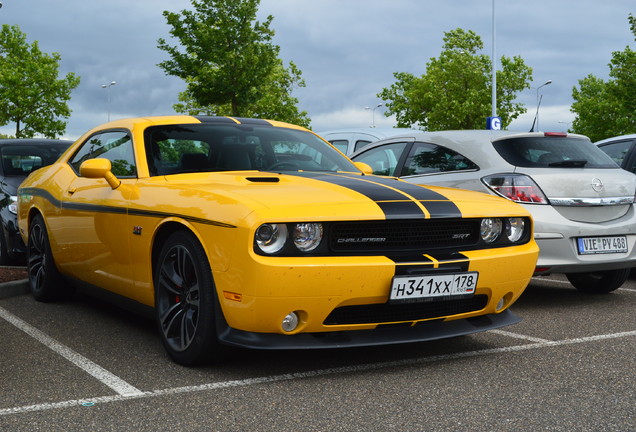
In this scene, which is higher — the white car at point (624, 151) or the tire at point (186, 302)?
the white car at point (624, 151)

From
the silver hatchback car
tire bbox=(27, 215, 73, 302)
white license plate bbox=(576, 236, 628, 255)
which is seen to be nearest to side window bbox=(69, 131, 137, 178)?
tire bbox=(27, 215, 73, 302)

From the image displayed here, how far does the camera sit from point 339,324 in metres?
4.12

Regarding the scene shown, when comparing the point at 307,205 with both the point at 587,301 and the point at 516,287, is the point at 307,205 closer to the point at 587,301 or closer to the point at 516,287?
the point at 516,287

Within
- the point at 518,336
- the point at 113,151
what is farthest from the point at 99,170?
the point at 518,336

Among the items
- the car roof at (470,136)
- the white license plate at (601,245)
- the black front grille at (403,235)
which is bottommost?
the white license plate at (601,245)

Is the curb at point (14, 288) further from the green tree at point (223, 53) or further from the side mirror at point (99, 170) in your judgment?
the green tree at point (223, 53)

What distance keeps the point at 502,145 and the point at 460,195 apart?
2.16 meters

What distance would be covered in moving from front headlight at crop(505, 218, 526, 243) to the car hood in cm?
6

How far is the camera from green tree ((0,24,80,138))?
138ft

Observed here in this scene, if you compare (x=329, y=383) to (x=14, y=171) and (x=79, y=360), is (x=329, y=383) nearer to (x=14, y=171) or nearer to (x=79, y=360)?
(x=79, y=360)

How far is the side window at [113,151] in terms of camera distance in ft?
17.6

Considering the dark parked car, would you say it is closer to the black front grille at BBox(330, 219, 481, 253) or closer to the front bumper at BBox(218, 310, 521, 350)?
the front bumper at BBox(218, 310, 521, 350)

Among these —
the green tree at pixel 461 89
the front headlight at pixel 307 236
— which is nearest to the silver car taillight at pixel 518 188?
the front headlight at pixel 307 236

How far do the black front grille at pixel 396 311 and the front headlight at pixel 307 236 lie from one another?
1.19ft
